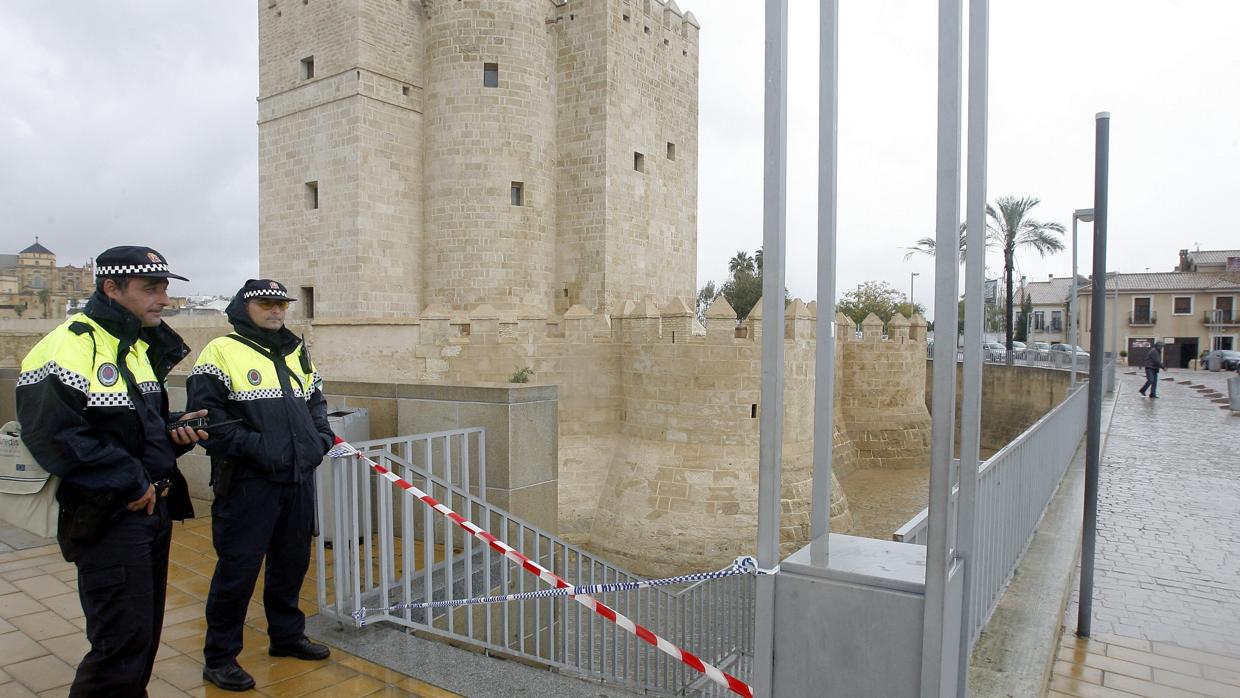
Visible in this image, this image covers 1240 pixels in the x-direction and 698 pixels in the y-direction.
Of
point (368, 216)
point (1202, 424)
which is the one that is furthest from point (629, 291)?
point (1202, 424)

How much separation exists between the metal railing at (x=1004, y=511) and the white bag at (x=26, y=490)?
3037mm

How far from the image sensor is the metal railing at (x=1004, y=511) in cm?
346

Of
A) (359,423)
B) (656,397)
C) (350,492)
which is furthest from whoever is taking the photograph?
(656,397)

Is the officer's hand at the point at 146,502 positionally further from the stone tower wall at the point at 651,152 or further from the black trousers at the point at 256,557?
the stone tower wall at the point at 651,152

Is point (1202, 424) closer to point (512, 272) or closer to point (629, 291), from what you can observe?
point (629, 291)

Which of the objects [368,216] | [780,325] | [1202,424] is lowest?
[1202,424]

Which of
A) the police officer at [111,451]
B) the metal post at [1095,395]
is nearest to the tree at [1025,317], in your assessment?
the metal post at [1095,395]

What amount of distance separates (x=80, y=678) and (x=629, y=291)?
17236mm

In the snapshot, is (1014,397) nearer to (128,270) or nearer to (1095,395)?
(1095,395)

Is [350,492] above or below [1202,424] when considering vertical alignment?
above

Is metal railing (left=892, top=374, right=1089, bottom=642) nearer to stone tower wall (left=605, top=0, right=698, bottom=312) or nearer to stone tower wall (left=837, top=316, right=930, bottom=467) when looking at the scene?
stone tower wall (left=605, top=0, right=698, bottom=312)

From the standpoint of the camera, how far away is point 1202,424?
1516cm

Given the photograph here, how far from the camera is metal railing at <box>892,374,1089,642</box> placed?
3.46 metres

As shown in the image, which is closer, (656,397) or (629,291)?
(656,397)
